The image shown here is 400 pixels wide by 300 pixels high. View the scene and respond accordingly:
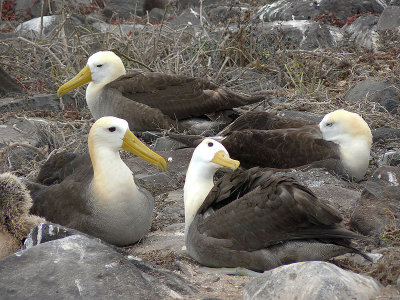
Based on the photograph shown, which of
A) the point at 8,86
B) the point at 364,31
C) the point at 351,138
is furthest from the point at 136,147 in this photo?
the point at 364,31

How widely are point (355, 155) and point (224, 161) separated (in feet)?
5.12

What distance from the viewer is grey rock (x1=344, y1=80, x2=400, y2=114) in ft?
22.6

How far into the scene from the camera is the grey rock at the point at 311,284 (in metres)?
2.91

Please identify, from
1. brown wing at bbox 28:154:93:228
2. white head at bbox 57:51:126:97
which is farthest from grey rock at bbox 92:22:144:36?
brown wing at bbox 28:154:93:228

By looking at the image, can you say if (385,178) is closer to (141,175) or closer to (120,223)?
(120,223)

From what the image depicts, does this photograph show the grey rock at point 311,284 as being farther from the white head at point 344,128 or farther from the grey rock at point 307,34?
the grey rock at point 307,34

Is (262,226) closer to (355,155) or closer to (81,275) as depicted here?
(81,275)

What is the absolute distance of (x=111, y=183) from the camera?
4.45 metres

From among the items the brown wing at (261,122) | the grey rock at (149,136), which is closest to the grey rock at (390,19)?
the grey rock at (149,136)

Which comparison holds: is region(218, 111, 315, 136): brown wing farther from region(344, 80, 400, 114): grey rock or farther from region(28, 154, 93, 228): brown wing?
region(28, 154, 93, 228): brown wing

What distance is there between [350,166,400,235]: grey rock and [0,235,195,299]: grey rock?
1263 millimetres

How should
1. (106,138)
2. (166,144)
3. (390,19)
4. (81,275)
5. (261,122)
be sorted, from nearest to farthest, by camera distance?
1. (81,275)
2. (106,138)
3. (261,122)
4. (166,144)
5. (390,19)

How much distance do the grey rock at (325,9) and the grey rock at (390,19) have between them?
5.40 feet

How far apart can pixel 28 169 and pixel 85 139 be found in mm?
876
